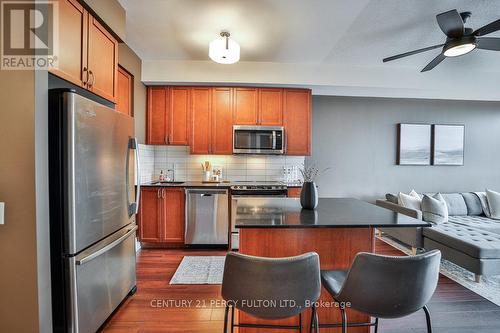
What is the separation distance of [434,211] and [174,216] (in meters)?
3.64

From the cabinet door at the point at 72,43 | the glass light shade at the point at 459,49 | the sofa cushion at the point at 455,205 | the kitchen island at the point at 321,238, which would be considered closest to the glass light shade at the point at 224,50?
the cabinet door at the point at 72,43

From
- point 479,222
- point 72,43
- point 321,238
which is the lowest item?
point 479,222

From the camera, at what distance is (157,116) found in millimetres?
3842

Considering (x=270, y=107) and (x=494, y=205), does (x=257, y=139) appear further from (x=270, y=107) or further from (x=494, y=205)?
(x=494, y=205)

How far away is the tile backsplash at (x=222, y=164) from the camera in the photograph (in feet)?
13.7

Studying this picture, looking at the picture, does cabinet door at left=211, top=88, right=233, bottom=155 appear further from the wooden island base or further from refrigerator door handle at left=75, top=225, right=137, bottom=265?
the wooden island base

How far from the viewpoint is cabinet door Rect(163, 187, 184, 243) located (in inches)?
139

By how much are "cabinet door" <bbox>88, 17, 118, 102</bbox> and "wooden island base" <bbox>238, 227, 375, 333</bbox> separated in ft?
5.45

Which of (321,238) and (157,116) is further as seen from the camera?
(157,116)

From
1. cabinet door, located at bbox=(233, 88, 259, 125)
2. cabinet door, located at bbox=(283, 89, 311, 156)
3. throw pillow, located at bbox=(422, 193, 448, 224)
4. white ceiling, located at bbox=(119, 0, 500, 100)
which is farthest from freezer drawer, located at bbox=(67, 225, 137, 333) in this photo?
throw pillow, located at bbox=(422, 193, 448, 224)

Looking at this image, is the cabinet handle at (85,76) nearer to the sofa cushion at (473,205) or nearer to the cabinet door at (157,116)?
the cabinet door at (157,116)

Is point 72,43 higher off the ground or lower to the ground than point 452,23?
lower

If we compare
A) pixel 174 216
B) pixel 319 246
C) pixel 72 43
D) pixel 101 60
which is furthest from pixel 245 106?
pixel 319 246

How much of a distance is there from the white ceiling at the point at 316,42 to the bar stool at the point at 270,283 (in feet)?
7.29
